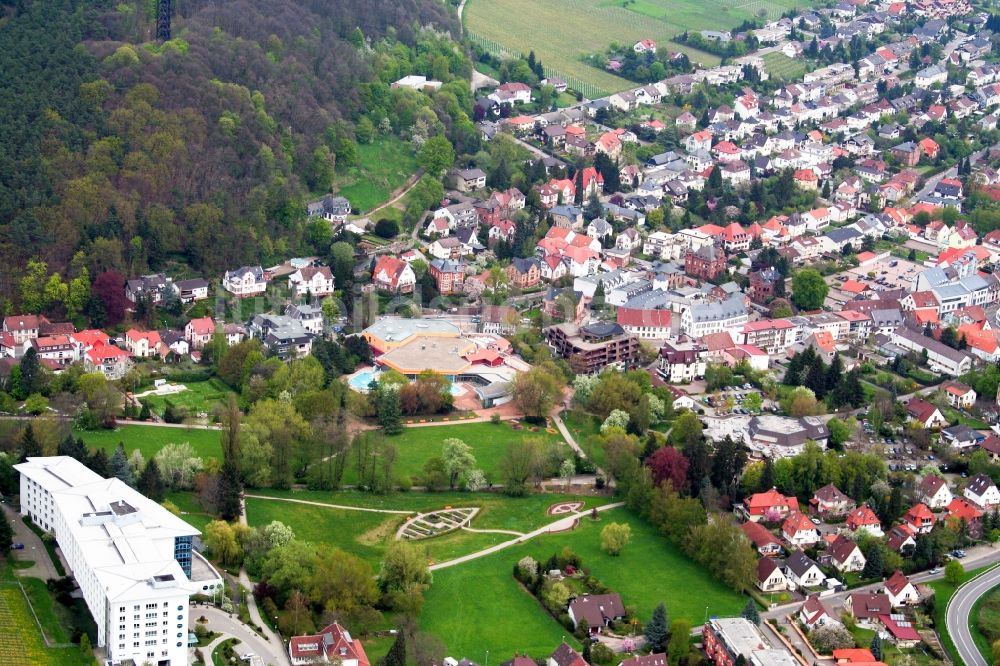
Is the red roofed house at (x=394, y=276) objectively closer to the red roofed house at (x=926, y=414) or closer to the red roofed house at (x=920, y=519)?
the red roofed house at (x=926, y=414)

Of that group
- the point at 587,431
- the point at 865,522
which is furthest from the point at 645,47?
the point at 865,522

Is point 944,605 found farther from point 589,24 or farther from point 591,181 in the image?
point 589,24

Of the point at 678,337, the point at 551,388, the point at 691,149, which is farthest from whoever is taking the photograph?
the point at 691,149

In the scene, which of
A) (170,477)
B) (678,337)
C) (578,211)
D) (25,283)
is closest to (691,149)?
(578,211)

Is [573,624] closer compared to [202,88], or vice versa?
[573,624]

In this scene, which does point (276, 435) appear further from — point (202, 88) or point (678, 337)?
point (202, 88)

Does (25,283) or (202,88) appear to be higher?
(202,88)

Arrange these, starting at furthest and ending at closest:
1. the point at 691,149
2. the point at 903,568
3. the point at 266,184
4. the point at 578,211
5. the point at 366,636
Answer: the point at 691,149 → the point at 578,211 → the point at 266,184 → the point at 903,568 → the point at 366,636
